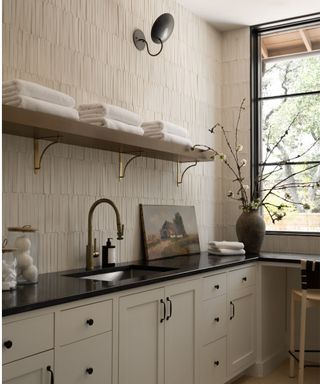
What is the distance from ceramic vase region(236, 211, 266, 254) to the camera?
3994 millimetres

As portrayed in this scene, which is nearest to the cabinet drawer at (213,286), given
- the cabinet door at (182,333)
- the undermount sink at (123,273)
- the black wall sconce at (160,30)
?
the cabinet door at (182,333)

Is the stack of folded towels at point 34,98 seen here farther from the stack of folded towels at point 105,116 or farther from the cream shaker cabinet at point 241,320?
the cream shaker cabinet at point 241,320

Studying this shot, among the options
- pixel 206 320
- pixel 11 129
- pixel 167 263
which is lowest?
pixel 206 320

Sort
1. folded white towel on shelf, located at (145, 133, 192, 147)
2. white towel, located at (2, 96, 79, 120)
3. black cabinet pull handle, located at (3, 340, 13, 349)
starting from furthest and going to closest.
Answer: folded white towel on shelf, located at (145, 133, 192, 147) → white towel, located at (2, 96, 79, 120) → black cabinet pull handle, located at (3, 340, 13, 349)

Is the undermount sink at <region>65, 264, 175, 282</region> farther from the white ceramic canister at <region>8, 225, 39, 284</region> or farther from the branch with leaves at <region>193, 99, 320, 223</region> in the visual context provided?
the branch with leaves at <region>193, 99, 320, 223</region>

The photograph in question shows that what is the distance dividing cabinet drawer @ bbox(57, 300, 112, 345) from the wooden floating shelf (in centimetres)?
86

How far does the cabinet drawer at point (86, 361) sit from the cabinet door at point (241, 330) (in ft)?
4.68

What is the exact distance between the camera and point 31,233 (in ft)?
7.66

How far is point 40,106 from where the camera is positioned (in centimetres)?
219

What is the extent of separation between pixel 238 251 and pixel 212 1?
6.92ft

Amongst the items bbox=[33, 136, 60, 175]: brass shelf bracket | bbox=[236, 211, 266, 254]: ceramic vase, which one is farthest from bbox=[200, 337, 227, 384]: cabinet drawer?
bbox=[33, 136, 60, 175]: brass shelf bracket

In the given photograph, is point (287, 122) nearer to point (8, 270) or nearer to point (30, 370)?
point (8, 270)

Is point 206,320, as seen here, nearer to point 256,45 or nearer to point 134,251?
point 134,251

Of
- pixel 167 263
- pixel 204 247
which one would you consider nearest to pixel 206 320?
pixel 167 263
